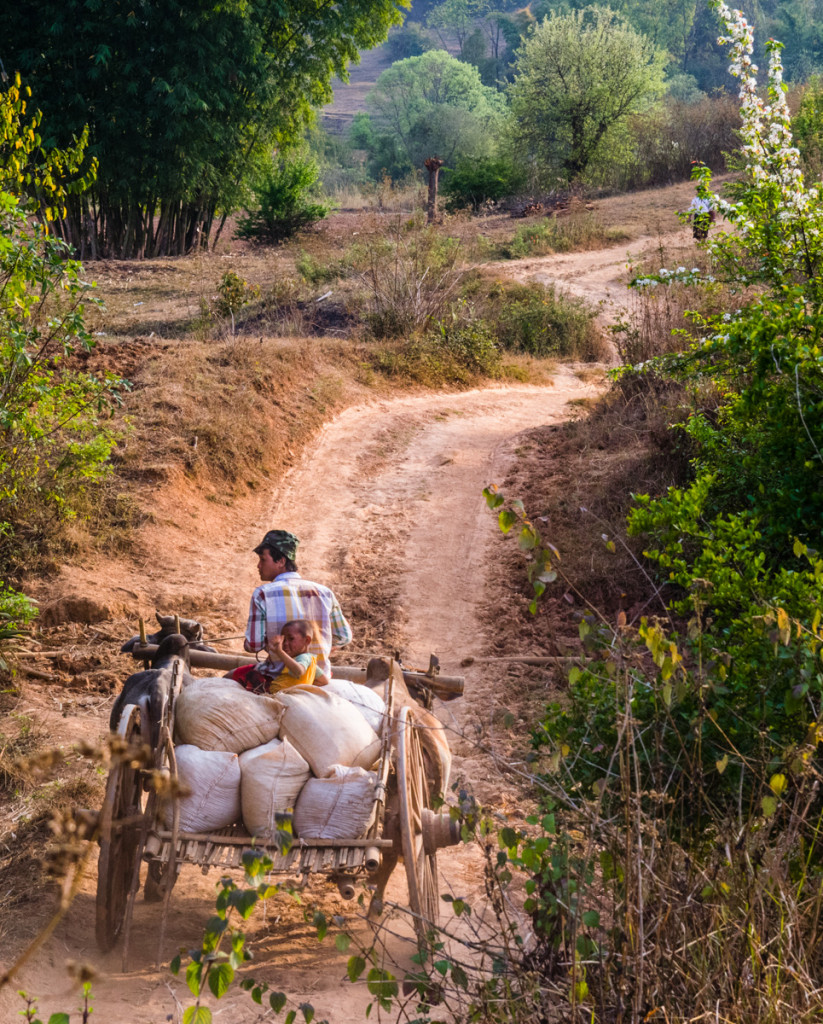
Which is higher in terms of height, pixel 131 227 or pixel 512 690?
pixel 131 227

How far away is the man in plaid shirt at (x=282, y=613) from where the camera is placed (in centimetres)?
400

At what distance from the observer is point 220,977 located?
1897 mm

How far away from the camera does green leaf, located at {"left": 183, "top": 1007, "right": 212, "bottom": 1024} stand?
179cm

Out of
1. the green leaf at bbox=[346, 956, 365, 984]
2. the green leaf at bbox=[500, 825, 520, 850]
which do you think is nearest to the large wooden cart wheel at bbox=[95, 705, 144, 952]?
the green leaf at bbox=[346, 956, 365, 984]

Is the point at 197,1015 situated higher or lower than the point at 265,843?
higher

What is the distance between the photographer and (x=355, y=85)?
75.7m

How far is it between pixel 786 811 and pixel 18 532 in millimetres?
6136

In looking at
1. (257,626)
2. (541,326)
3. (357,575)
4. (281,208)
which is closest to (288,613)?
(257,626)

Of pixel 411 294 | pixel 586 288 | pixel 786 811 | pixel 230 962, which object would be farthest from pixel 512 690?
pixel 586 288

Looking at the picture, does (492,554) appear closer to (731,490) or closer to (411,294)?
(731,490)

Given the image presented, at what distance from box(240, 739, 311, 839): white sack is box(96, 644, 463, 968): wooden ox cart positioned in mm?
92

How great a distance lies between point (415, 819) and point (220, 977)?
1.57 m

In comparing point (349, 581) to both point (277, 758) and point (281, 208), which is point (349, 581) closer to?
point (277, 758)

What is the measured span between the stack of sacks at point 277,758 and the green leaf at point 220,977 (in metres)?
1.24
